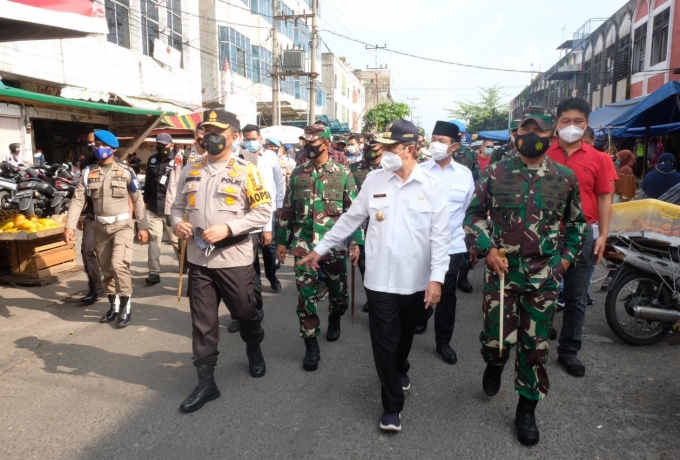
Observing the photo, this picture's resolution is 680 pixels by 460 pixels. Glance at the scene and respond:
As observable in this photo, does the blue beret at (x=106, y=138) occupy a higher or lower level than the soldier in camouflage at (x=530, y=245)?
higher

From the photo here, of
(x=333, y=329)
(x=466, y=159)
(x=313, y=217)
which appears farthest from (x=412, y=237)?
(x=466, y=159)

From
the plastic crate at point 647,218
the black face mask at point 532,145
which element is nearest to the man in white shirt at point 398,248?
the black face mask at point 532,145

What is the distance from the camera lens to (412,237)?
3084 millimetres

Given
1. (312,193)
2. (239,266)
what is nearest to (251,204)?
(239,266)

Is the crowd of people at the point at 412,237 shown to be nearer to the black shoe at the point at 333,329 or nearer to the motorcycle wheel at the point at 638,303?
the black shoe at the point at 333,329

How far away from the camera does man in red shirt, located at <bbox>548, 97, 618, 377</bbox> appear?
12.6 ft

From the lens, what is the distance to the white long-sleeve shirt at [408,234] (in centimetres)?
307

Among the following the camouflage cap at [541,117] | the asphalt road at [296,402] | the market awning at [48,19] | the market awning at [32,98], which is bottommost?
the asphalt road at [296,402]

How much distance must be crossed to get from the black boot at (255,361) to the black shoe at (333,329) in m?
0.90

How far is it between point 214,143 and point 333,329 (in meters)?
2.14

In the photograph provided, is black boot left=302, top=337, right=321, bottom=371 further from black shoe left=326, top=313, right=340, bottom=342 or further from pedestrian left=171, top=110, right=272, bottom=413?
pedestrian left=171, top=110, right=272, bottom=413

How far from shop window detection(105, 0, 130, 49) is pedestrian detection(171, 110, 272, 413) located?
50.0 feet

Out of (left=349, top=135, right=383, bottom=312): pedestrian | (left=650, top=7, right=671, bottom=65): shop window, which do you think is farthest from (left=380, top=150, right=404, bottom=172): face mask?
(left=650, top=7, right=671, bottom=65): shop window

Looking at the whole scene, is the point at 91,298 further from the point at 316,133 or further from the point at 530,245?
the point at 530,245
